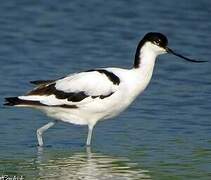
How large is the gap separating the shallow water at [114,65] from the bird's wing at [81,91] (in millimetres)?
536

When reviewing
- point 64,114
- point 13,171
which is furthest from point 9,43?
point 13,171

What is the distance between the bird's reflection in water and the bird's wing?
1.95 ft

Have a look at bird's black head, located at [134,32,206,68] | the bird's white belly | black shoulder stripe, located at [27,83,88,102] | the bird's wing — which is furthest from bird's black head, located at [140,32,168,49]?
black shoulder stripe, located at [27,83,88,102]

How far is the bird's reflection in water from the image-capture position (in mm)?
11477

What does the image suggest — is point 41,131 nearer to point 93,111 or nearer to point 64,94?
point 64,94

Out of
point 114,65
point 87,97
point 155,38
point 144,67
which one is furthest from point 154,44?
point 114,65

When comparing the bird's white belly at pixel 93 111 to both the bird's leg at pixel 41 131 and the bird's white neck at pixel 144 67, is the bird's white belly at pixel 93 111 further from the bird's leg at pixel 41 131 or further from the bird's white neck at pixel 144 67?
the bird's white neck at pixel 144 67

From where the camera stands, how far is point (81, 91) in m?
12.9

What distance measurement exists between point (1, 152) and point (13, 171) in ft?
2.91

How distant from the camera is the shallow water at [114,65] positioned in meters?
12.1

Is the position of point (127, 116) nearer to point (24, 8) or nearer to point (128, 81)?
point (128, 81)

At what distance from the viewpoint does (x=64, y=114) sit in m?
12.9

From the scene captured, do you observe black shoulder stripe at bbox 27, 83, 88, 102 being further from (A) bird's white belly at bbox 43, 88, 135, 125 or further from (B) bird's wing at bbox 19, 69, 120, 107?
(A) bird's white belly at bbox 43, 88, 135, 125

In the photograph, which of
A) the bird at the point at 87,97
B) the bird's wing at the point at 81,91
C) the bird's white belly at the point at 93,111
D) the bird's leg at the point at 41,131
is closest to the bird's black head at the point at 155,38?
the bird at the point at 87,97
